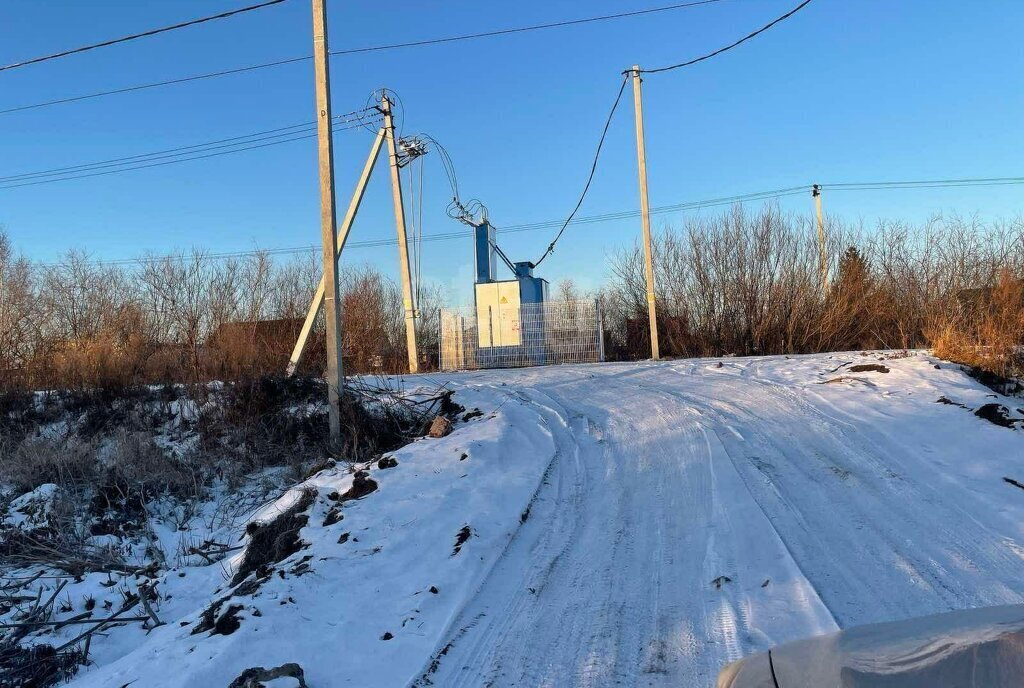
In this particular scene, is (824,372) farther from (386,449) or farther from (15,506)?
(15,506)

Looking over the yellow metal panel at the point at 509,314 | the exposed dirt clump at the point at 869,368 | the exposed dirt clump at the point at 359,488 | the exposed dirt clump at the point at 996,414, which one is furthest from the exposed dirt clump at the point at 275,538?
the yellow metal panel at the point at 509,314

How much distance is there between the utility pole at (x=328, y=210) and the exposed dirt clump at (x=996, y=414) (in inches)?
323

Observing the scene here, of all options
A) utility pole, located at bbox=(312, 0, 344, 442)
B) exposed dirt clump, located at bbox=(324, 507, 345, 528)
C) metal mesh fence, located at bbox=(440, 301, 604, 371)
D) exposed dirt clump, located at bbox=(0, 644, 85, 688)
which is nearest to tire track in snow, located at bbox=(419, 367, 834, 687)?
exposed dirt clump, located at bbox=(324, 507, 345, 528)

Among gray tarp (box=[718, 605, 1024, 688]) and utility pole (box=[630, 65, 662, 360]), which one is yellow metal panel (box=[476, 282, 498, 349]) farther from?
gray tarp (box=[718, 605, 1024, 688])

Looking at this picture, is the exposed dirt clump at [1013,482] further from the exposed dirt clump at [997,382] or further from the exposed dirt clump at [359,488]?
the exposed dirt clump at [359,488]

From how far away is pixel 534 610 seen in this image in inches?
181

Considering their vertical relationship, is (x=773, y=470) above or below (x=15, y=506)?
above

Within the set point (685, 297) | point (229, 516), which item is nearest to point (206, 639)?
point (229, 516)

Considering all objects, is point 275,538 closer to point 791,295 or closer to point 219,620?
point 219,620

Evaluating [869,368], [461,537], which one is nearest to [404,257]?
[869,368]

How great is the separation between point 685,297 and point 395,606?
2226 centimetres

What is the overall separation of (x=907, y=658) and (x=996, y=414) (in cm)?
726

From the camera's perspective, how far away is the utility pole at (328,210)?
9.66 meters

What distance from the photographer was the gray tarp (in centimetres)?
182
